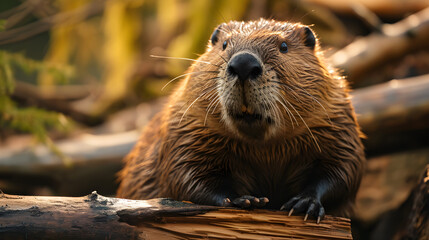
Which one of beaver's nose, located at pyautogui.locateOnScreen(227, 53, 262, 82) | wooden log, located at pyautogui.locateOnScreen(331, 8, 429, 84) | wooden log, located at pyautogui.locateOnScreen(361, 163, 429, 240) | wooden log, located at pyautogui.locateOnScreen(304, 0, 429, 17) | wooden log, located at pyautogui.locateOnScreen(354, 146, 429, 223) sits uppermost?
wooden log, located at pyautogui.locateOnScreen(304, 0, 429, 17)

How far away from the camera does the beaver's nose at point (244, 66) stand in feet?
7.97

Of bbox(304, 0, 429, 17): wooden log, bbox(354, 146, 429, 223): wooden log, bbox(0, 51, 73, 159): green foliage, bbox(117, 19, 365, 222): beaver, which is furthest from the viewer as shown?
bbox(304, 0, 429, 17): wooden log

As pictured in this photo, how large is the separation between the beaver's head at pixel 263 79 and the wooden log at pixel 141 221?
0.48 metres

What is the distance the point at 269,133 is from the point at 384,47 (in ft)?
14.8

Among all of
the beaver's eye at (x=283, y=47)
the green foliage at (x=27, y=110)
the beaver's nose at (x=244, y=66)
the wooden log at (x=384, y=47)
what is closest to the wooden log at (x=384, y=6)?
the wooden log at (x=384, y=47)

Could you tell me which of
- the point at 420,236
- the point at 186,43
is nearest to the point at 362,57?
the point at 186,43

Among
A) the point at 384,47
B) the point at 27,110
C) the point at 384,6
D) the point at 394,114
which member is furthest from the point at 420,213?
the point at 384,6

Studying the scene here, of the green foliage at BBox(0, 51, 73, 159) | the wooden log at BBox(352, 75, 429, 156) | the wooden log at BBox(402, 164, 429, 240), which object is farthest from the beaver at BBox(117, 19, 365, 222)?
the wooden log at BBox(352, 75, 429, 156)

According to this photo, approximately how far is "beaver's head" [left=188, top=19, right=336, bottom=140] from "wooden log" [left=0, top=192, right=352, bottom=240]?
48cm

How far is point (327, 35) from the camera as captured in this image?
8.24m

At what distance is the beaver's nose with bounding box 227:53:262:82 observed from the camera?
7.97 feet

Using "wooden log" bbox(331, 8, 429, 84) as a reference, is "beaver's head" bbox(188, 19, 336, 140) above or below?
below

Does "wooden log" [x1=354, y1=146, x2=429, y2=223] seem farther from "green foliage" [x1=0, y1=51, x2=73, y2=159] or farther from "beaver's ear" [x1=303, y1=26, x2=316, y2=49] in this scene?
"green foliage" [x1=0, y1=51, x2=73, y2=159]

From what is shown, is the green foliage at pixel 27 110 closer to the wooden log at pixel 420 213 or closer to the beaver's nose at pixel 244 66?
the beaver's nose at pixel 244 66
